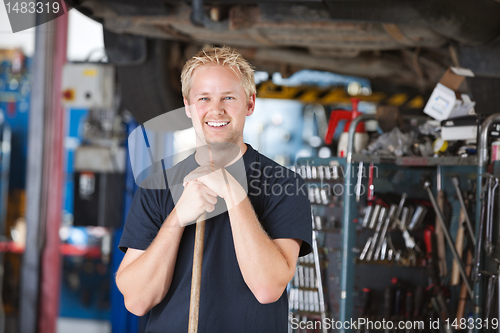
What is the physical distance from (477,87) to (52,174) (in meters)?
3.49

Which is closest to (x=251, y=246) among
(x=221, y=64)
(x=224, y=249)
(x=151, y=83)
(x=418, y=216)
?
(x=224, y=249)

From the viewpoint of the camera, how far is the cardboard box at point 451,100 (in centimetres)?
265

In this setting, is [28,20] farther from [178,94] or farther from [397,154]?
[397,154]

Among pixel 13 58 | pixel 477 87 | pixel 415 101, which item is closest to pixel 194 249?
pixel 477 87

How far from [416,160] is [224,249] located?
1665mm

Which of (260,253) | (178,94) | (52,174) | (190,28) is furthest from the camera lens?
(52,174)

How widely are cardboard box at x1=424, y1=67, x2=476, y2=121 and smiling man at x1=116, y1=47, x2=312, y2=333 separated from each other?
166 centimetres

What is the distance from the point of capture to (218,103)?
1230 millimetres

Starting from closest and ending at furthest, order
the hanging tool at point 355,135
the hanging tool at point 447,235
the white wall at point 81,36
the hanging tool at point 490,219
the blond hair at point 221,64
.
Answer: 1. the blond hair at point 221,64
2. the hanging tool at point 490,219
3. the hanging tool at point 447,235
4. the hanging tool at point 355,135
5. the white wall at point 81,36

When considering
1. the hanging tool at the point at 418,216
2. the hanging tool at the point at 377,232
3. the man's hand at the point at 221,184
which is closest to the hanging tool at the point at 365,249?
the hanging tool at the point at 377,232

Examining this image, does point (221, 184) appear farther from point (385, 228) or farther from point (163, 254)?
point (385, 228)

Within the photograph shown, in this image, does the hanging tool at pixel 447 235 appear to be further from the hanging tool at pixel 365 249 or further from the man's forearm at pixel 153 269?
the man's forearm at pixel 153 269

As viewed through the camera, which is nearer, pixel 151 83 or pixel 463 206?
pixel 463 206

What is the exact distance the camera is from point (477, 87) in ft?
9.04
